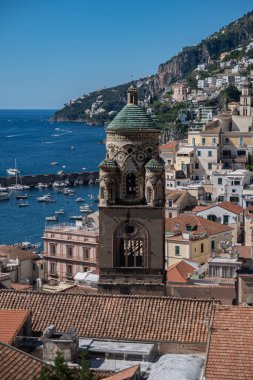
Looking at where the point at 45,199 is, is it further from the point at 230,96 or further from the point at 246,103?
the point at 230,96

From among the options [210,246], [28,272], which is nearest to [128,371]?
[28,272]

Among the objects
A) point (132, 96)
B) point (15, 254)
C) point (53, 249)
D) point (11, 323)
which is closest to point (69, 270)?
point (53, 249)

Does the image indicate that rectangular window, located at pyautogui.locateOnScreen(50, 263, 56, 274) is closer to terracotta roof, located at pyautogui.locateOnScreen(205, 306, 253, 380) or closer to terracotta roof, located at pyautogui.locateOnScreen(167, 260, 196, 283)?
terracotta roof, located at pyautogui.locateOnScreen(167, 260, 196, 283)

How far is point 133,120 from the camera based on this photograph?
23.5 m

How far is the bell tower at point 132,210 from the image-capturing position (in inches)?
902

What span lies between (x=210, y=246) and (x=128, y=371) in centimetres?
2908

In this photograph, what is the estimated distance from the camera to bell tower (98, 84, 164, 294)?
22.9 m

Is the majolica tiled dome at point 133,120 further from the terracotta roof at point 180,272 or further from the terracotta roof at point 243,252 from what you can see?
the terracotta roof at point 243,252

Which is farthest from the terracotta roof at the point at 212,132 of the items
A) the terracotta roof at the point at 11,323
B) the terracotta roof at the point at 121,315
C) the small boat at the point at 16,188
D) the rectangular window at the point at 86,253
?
the terracotta roof at the point at 11,323

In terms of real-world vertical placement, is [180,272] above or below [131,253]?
below

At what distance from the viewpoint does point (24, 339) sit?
1809 centimetres

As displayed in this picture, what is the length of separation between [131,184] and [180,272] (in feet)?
39.4

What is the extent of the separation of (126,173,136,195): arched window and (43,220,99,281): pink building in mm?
22364

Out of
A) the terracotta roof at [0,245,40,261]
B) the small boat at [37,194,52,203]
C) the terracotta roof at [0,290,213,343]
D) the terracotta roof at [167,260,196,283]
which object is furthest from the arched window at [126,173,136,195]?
the small boat at [37,194,52,203]
